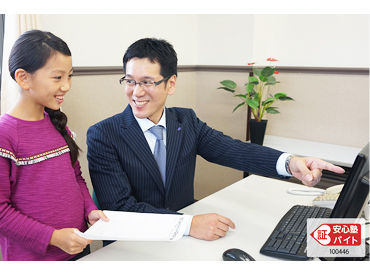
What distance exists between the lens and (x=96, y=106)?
2395mm

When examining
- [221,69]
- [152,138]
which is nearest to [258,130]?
[221,69]

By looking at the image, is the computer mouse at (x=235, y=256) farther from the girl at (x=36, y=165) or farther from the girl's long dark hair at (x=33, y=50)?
the girl's long dark hair at (x=33, y=50)

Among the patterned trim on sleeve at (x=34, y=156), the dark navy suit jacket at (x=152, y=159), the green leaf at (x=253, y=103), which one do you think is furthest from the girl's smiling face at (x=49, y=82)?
the green leaf at (x=253, y=103)

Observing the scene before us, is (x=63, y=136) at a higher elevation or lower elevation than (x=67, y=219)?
higher

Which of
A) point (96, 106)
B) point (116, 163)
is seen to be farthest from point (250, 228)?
point (96, 106)

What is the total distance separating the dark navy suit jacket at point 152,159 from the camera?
1.33 meters

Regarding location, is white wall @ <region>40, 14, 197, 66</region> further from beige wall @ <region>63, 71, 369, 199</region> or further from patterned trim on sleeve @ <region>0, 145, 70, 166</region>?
patterned trim on sleeve @ <region>0, 145, 70, 166</region>

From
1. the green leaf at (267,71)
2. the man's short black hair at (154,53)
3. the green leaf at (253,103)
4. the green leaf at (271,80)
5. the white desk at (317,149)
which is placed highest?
the man's short black hair at (154,53)

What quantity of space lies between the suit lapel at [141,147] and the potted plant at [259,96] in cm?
147

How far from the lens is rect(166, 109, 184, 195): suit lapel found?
147 centimetres
